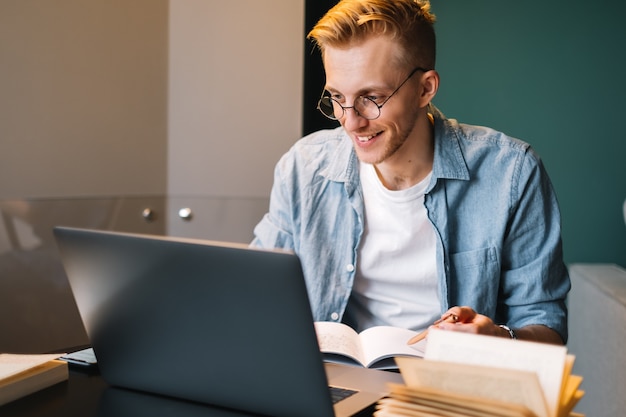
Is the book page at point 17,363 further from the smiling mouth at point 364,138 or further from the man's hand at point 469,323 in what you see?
the smiling mouth at point 364,138

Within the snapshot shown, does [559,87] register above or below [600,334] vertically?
above

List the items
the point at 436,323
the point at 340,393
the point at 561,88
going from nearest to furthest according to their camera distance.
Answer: the point at 340,393
the point at 436,323
the point at 561,88

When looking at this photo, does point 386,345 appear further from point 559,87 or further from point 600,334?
point 559,87

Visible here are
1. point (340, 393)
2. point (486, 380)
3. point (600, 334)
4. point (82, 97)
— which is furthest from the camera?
point (82, 97)

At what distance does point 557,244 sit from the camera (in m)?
1.60

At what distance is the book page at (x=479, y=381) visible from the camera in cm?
75

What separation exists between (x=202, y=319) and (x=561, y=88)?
2.39m

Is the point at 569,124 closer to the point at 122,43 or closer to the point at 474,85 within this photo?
the point at 474,85

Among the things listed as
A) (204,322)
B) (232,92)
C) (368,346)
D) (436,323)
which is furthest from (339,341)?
(232,92)

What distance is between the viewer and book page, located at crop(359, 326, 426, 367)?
3.97ft

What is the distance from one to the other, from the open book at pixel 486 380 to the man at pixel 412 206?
759 millimetres

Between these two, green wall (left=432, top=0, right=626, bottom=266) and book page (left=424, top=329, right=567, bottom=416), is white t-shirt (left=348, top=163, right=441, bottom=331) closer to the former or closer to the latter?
book page (left=424, top=329, right=567, bottom=416)

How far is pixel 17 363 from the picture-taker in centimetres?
107

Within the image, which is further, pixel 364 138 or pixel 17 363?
pixel 364 138
